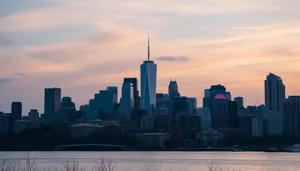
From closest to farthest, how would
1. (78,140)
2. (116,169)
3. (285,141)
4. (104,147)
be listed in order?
(116,169)
(104,147)
(78,140)
(285,141)

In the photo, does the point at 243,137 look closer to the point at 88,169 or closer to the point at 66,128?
the point at 66,128

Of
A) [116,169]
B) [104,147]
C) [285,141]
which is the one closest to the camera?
[116,169]

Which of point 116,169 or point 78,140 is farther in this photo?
point 78,140

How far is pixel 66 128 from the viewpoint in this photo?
588ft

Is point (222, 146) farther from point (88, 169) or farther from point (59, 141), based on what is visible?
point (88, 169)

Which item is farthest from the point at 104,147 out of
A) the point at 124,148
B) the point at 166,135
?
the point at 166,135

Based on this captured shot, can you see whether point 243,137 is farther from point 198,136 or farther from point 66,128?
point 66,128

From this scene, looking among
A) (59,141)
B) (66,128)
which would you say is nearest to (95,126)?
(66,128)

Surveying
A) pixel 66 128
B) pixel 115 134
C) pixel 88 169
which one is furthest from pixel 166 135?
pixel 88 169

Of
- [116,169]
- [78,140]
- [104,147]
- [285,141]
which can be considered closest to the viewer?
[116,169]

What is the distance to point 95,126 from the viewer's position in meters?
184

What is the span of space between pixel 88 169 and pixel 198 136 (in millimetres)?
125489

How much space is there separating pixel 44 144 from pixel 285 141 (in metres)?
58.1

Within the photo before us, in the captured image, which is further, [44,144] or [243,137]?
[243,137]
